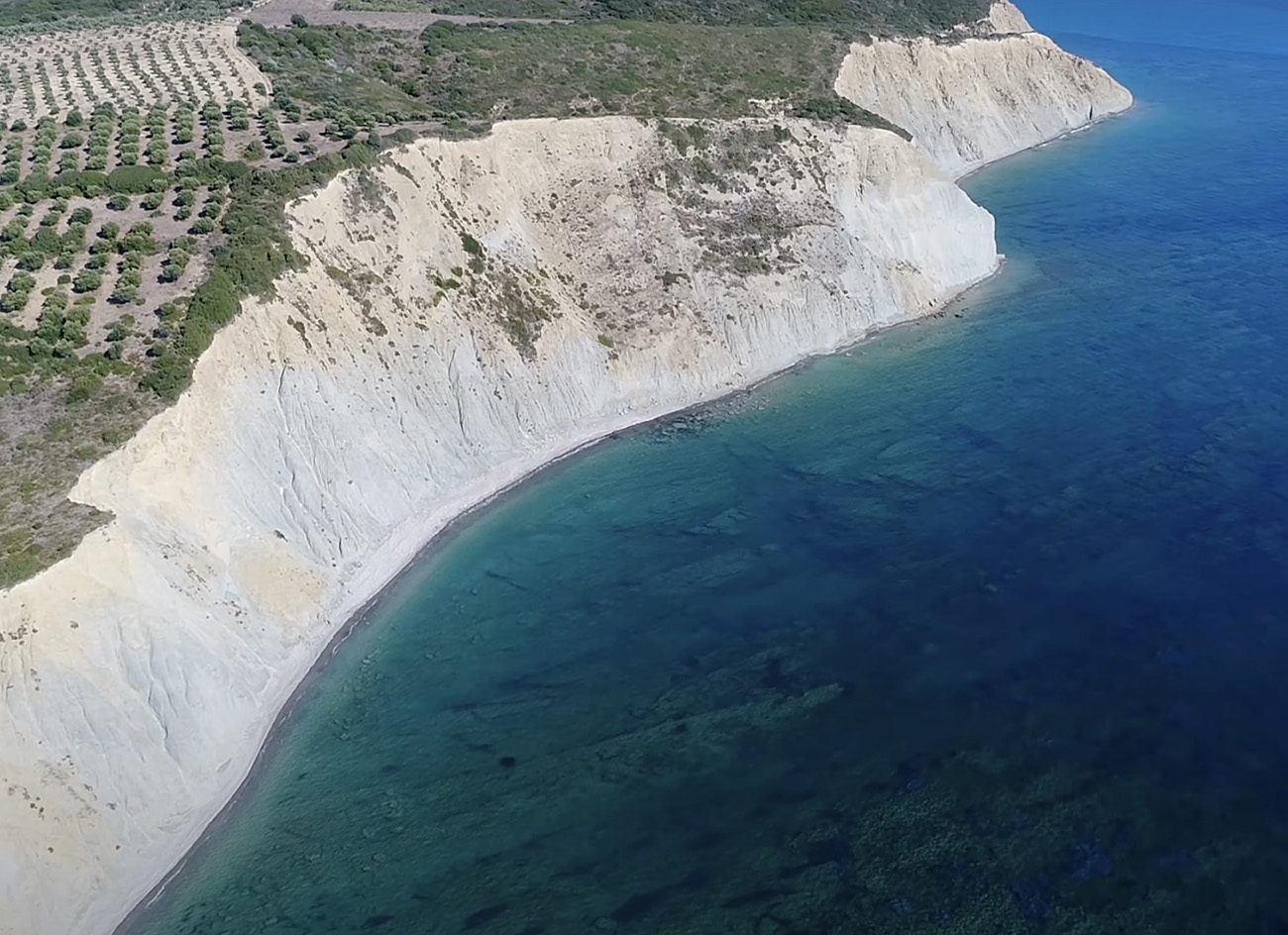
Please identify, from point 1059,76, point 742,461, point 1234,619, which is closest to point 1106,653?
point 1234,619

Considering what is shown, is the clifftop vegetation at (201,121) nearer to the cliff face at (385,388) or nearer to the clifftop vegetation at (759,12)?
the clifftop vegetation at (759,12)

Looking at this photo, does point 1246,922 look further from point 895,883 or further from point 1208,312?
point 1208,312

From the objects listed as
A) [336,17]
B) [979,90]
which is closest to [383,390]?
[336,17]

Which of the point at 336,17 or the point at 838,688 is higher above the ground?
the point at 336,17

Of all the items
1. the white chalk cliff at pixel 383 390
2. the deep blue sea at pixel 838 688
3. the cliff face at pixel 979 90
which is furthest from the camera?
the cliff face at pixel 979 90

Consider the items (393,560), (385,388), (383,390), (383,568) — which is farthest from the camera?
(385,388)

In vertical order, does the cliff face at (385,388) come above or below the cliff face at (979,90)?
below

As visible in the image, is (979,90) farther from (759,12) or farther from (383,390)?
(383,390)

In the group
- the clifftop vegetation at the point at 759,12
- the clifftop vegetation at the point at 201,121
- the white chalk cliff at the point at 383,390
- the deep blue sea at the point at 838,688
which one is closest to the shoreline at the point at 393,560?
the white chalk cliff at the point at 383,390
